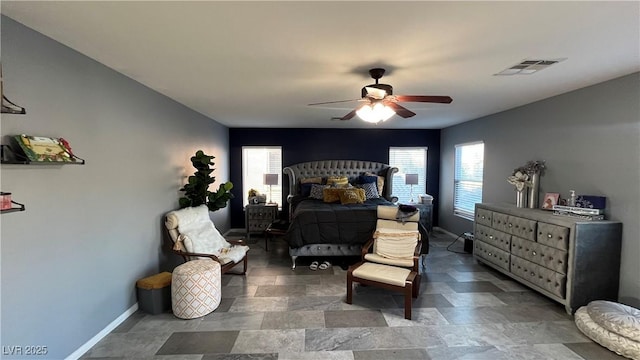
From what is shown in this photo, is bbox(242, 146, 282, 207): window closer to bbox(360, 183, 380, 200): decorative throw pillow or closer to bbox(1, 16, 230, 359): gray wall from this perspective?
bbox(360, 183, 380, 200): decorative throw pillow

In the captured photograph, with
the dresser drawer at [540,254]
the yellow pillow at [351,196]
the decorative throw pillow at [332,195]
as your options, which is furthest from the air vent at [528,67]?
the decorative throw pillow at [332,195]

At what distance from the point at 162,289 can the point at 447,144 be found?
625 cm

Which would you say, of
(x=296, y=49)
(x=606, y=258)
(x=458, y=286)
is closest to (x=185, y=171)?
(x=296, y=49)

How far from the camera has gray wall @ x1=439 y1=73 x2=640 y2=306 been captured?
9.44 ft

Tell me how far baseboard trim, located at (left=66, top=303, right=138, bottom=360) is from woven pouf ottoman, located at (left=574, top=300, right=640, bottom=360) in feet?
14.6

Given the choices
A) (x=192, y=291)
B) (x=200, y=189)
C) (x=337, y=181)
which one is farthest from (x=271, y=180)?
(x=192, y=291)

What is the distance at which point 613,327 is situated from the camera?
2438 millimetres

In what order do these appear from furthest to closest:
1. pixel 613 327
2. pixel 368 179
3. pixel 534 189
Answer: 1. pixel 368 179
2. pixel 534 189
3. pixel 613 327

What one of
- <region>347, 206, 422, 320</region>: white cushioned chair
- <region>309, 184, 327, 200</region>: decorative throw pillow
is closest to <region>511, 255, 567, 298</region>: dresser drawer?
<region>347, 206, 422, 320</region>: white cushioned chair

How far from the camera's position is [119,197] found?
2.82 meters

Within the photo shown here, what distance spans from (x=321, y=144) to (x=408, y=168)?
7.36 feet

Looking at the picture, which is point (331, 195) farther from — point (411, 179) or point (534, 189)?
point (534, 189)

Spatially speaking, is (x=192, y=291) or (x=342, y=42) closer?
(x=342, y=42)

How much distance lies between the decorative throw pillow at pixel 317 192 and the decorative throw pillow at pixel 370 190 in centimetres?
90
